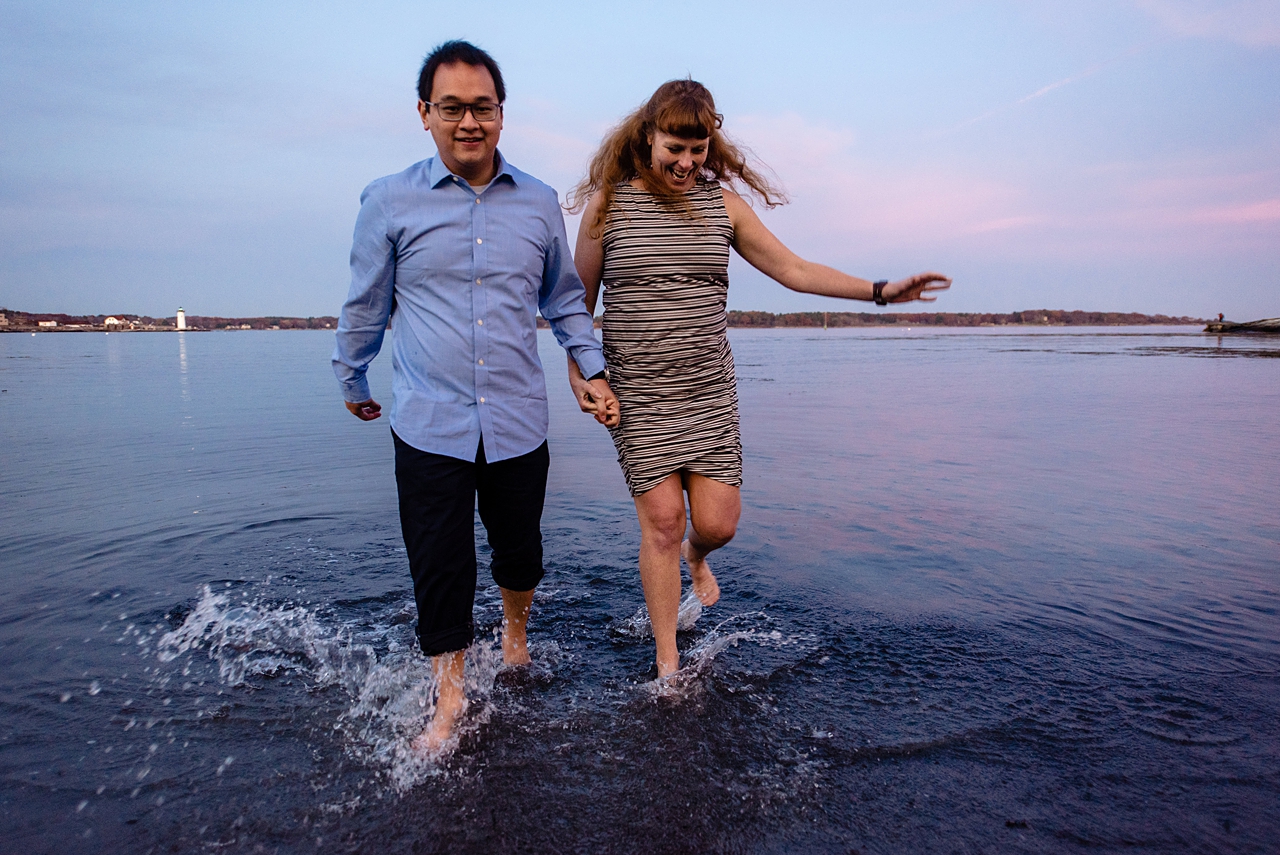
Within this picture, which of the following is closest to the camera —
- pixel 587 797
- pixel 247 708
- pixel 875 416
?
pixel 587 797

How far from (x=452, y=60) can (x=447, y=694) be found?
2276mm

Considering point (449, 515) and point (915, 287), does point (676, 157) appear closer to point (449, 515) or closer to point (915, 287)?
point (915, 287)

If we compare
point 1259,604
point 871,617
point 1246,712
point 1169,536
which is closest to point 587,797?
point 871,617

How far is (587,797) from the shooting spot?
8.21ft

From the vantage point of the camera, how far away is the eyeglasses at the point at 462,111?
9.07 feet

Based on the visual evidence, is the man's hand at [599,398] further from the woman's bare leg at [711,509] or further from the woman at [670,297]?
the woman's bare leg at [711,509]

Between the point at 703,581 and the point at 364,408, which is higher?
the point at 364,408

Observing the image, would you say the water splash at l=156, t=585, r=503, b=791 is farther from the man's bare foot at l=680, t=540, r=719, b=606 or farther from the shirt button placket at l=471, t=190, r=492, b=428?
the shirt button placket at l=471, t=190, r=492, b=428

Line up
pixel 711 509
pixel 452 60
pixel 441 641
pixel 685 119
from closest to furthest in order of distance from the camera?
pixel 452 60 < pixel 441 641 < pixel 685 119 < pixel 711 509

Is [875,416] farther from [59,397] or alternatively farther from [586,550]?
[59,397]

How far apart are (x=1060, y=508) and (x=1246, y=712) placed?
10.7ft

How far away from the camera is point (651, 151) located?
329 centimetres

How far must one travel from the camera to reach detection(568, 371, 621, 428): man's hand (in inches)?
128

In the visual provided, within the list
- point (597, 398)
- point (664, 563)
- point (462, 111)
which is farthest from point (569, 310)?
point (664, 563)
